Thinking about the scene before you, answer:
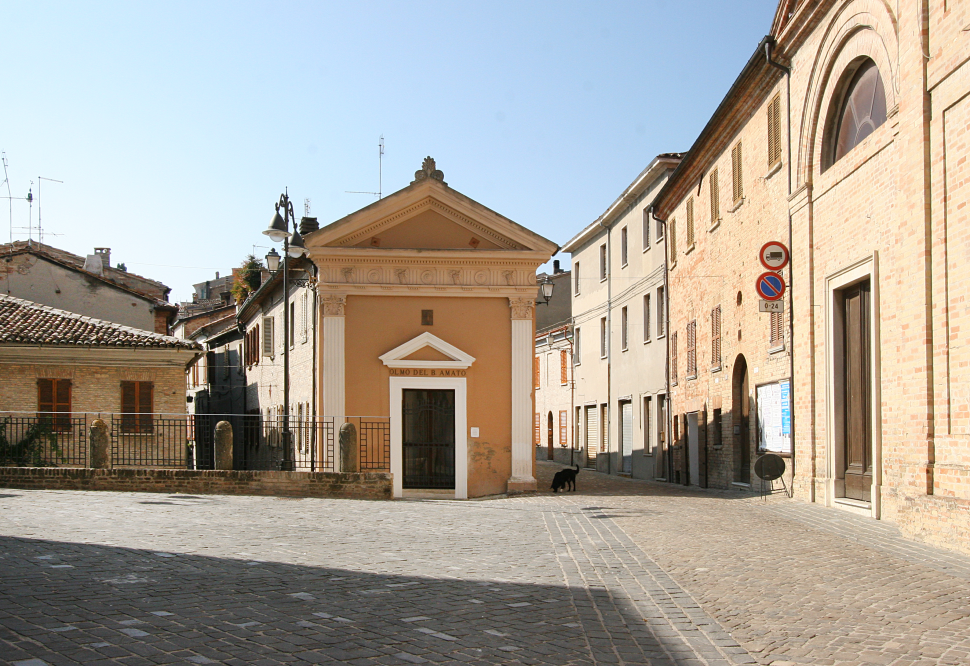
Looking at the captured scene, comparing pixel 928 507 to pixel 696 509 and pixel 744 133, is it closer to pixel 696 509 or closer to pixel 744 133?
pixel 696 509

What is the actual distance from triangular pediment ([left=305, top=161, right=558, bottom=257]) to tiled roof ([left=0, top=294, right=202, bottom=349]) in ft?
26.4

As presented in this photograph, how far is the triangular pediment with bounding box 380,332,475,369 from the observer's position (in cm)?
2023

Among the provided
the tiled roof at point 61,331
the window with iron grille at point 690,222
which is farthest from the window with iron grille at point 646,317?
the tiled roof at point 61,331

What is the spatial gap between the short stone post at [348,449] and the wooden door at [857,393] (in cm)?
892

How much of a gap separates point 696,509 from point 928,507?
5544 mm

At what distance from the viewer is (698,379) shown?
2402 cm

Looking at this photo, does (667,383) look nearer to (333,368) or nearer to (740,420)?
(740,420)

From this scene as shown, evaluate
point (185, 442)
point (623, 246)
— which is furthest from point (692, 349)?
point (185, 442)

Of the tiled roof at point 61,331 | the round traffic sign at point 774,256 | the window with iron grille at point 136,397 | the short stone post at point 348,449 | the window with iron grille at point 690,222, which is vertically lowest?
the short stone post at point 348,449

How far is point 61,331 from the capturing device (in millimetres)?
25266

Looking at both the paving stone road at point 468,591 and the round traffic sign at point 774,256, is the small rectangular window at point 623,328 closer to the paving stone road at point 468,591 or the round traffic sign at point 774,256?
the round traffic sign at point 774,256

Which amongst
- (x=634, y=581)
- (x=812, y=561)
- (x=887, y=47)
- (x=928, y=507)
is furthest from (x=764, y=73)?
(x=634, y=581)

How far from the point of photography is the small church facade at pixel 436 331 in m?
20.2

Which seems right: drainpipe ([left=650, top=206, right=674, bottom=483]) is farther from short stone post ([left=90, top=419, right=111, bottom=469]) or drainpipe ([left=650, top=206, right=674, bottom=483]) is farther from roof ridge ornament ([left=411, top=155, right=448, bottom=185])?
short stone post ([left=90, top=419, right=111, bottom=469])
